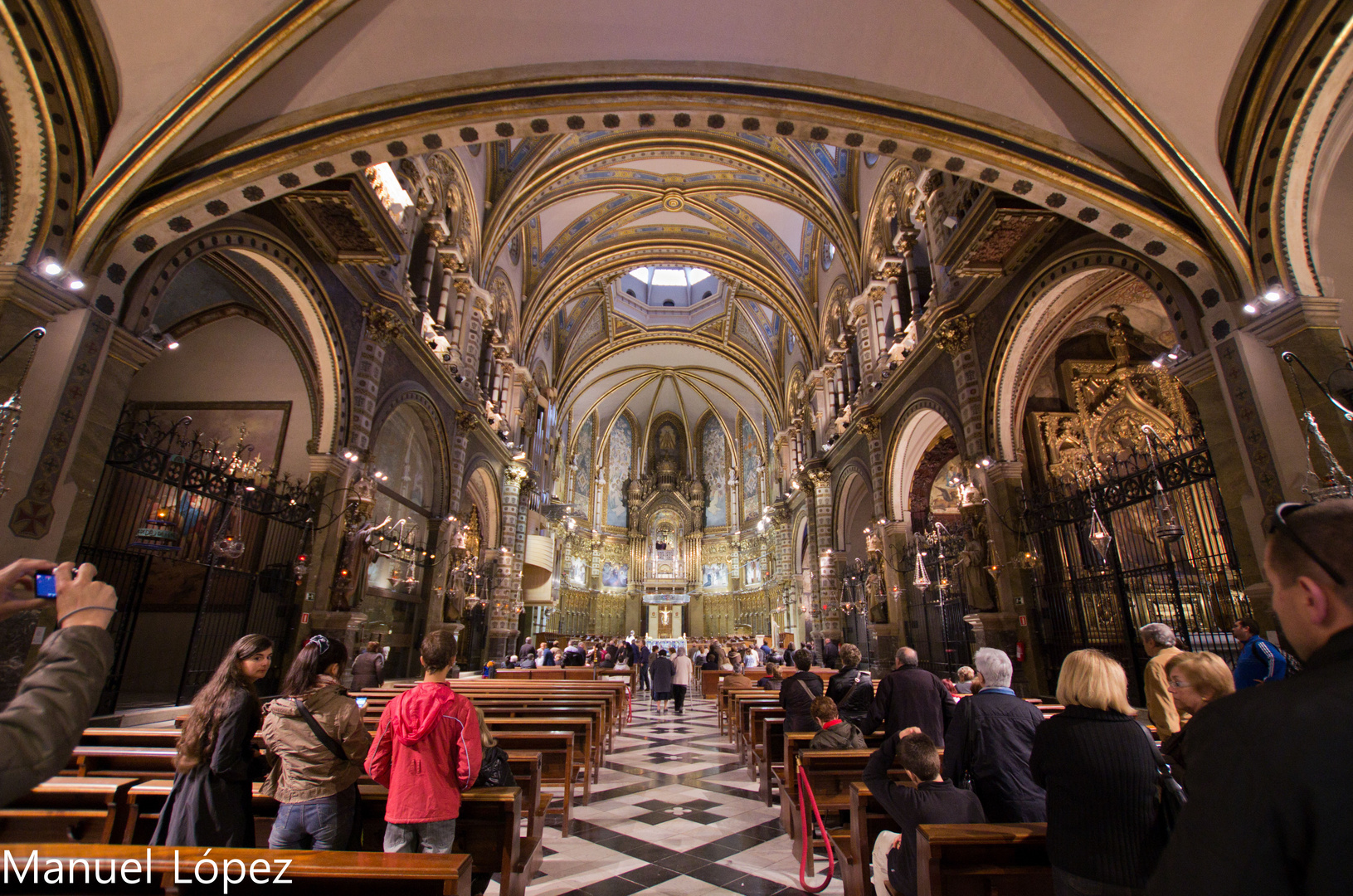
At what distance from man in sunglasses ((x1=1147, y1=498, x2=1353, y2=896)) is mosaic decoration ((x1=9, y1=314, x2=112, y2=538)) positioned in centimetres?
724

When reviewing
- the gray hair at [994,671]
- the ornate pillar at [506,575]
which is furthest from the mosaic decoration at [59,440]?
the ornate pillar at [506,575]

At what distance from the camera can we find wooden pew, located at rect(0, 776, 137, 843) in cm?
256

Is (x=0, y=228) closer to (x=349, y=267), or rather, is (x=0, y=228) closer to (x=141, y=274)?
(x=141, y=274)

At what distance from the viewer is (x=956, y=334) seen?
409 inches

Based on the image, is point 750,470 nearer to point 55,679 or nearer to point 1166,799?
point 1166,799

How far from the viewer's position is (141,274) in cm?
630

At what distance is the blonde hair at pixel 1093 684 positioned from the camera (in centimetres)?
206

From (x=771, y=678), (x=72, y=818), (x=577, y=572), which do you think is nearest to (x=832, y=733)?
(x=72, y=818)

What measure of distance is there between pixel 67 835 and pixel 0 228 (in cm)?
553

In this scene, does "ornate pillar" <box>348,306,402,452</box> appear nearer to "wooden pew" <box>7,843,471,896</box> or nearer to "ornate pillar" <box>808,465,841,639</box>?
"wooden pew" <box>7,843,471,896</box>

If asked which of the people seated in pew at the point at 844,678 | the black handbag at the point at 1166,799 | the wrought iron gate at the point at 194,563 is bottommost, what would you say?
the black handbag at the point at 1166,799

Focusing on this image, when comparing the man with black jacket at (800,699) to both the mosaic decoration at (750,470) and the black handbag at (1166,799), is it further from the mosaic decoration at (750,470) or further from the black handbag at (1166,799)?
the mosaic decoration at (750,470)

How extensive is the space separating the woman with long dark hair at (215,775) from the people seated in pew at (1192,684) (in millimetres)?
→ 3327

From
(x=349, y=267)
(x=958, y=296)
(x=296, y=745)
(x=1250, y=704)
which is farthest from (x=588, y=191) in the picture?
(x=1250, y=704)
